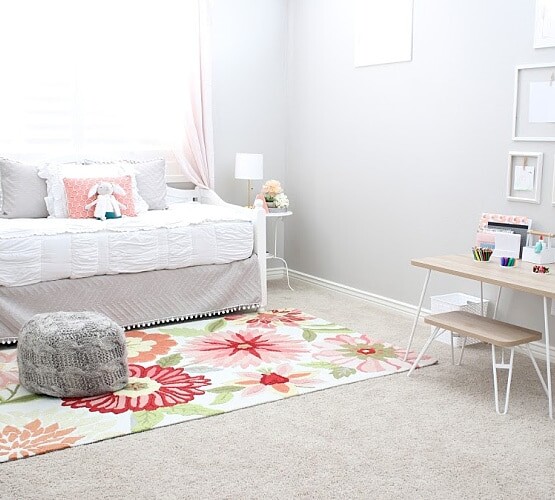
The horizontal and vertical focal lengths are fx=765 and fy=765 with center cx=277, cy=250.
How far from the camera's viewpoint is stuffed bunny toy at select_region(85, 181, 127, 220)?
4.40m

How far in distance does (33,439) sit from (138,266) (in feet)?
4.99

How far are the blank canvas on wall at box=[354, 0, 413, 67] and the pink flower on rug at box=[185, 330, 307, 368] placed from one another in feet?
5.96

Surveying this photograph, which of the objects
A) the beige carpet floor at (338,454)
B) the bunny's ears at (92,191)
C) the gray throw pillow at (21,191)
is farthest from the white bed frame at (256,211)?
the beige carpet floor at (338,454)

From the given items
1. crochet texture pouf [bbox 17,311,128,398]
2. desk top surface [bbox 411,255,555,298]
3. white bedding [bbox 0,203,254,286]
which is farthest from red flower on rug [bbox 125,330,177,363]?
desk top surface [bbox 411,255,555,298]

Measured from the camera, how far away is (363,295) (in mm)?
5020

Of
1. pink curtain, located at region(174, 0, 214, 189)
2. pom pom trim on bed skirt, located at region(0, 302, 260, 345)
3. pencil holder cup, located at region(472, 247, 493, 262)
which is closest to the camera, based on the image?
pencil holder cup, located at region(472, 247, 493, 262)

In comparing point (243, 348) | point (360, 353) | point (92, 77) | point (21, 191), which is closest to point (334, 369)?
point (360, 353)

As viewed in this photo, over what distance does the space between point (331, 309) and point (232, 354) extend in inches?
44.2

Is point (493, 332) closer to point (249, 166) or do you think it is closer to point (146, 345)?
point (146, 345)

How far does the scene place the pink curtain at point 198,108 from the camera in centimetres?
506

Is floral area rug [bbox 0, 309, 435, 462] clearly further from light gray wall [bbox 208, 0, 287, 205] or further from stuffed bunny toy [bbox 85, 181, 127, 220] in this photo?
light gray wall [bbox 208, 0, 287, 205]

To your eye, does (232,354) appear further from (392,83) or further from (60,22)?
(60,22)

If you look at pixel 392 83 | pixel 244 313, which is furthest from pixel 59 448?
pixel 392 83

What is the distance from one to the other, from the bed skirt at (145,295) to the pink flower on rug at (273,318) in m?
0.08
